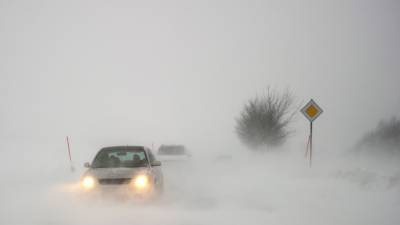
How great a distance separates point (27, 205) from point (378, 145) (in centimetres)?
3607

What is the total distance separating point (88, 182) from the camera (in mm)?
7324

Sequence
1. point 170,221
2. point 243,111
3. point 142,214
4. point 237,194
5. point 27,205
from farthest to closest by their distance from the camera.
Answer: point 243,111 < point 237,194 < point 27,205 < point 142,214 < point 170,221

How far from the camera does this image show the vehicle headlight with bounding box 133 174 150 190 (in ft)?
24.1

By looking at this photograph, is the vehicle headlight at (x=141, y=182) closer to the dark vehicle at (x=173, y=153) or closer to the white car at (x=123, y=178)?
the white car at (x=123, y=178)

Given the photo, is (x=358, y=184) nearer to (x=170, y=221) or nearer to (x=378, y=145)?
(x=170, y=221)

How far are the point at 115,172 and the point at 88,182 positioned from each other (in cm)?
59

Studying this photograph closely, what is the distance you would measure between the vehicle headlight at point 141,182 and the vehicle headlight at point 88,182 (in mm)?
857

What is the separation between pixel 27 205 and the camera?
8.20 m

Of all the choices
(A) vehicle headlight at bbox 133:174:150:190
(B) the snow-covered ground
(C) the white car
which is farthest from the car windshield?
(B) the snow-covered ground

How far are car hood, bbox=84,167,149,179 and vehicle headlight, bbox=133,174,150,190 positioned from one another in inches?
5.3

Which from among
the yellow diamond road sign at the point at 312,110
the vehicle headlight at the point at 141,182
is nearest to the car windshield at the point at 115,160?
the vehicle headlight at the point at 141,182

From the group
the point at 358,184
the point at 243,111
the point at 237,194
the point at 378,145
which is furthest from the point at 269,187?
the point at 378,145

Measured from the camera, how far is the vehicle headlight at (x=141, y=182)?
24.1ft

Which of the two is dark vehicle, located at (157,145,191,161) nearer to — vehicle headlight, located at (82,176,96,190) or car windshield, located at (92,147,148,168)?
car windshield, located at (92,147,148,168)
